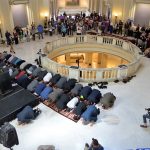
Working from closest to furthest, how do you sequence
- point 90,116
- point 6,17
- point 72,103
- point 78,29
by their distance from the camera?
1. point 90,116
2. point 72,103
3. point 6,17
4. point 78,29

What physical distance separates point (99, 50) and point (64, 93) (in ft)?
23.0

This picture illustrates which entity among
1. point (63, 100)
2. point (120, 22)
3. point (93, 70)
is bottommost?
point (63, 100)

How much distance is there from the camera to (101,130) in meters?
7.97

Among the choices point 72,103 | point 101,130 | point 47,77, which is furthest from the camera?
point 47,77

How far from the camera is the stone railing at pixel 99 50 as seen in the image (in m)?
10.8

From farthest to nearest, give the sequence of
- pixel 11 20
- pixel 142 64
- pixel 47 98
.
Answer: pixel 11 20 < pixel 142 64 < pixel 47 98

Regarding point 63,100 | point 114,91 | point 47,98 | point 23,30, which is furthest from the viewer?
point 23,30

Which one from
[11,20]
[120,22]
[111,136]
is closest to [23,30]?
[11,20]

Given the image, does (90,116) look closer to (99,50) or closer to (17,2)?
(99,50)

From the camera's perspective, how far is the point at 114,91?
404 inches

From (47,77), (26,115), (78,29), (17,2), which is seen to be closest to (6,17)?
(17,2)

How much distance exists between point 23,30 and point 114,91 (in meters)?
11.5

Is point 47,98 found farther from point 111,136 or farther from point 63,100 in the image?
point 111,136

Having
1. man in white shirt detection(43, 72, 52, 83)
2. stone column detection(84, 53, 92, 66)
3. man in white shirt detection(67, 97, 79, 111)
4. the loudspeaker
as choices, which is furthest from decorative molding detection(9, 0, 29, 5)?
the loudspeaker
